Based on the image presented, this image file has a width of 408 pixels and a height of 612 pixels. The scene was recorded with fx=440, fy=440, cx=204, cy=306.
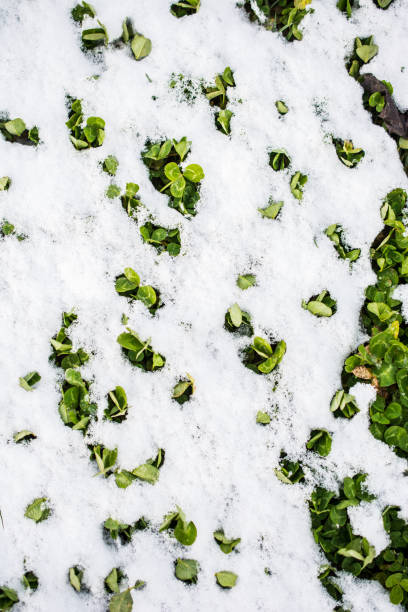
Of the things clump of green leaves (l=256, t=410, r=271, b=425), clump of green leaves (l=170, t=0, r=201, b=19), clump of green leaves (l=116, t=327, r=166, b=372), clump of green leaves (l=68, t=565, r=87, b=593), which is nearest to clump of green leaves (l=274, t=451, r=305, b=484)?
clump of green leaves (l=256, t=410, r=271, b=425)

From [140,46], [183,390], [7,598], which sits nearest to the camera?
[7,598]

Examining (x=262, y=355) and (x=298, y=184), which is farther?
(x=298, y=184)

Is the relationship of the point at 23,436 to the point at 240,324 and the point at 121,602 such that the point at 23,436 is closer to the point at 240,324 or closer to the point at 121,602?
the point at 121,602

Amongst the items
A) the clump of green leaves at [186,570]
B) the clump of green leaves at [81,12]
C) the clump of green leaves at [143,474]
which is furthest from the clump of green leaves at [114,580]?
the clump of green leaves at [81,12]

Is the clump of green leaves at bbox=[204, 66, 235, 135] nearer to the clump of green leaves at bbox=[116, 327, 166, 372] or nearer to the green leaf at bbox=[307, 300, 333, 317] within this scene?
the green leaf at bbox=[307, 300, 333, 317]

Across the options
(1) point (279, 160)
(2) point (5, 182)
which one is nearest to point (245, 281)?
(1) point (279, 160)

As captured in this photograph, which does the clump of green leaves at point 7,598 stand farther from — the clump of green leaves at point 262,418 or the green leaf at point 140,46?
the green leaf at point 140,46
